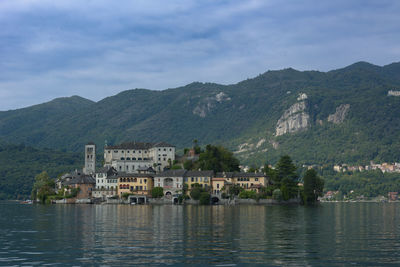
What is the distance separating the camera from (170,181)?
16138cm

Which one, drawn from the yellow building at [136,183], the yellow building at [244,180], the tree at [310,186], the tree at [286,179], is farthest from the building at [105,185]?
the tree at [310,186]

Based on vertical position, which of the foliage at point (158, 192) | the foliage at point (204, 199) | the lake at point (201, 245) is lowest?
the lake at point (201, 245)

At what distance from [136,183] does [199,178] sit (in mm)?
20670

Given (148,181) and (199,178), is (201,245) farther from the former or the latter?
(148,181)

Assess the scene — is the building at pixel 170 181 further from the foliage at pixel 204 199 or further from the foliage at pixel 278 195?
the foliage at pixel 278 195

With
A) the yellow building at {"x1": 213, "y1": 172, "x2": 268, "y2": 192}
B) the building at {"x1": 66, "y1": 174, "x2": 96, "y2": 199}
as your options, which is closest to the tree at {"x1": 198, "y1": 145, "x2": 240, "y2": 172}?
the yellow building at {"x1": 213, "y1": 172, "x2": 268, "y2": 192}

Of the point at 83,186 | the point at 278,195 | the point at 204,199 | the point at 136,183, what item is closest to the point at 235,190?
the point at 204,199

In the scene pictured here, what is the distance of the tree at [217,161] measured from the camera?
543ft

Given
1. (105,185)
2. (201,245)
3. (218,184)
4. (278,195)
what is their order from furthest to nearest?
1. (105,185)
2. (218,184)
3. (278,195)
4. (201,245)

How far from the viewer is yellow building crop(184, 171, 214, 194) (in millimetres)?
155875

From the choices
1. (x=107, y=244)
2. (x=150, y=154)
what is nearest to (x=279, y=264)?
(x=107, y=244)

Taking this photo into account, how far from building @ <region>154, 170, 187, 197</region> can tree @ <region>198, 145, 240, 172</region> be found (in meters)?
8.17

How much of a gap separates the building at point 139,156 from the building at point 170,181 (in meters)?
19.2

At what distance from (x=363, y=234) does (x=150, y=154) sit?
13572 cm
